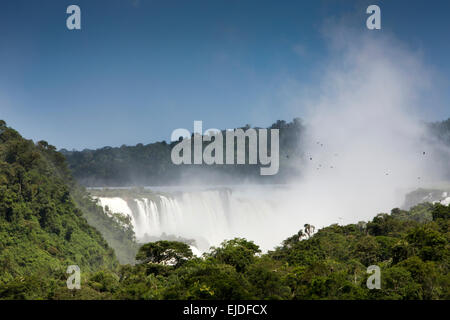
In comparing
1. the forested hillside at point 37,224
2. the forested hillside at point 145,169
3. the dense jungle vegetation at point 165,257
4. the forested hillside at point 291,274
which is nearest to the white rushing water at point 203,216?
the dense jungle vegetation at point 165,257

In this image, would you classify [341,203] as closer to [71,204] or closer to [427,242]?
[71,204]

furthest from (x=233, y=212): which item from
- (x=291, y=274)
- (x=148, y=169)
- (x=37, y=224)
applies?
(x=291, y=274)

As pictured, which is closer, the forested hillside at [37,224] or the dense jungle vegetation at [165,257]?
the dense jungle vegetation at [165,257]

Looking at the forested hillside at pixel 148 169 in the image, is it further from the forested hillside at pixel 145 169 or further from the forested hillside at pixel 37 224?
the forested hillside at pixel 37 224

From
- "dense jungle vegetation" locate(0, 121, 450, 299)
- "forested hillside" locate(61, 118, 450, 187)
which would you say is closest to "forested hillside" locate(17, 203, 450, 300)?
"dense jungle vegetation" locate(0, 121, 450, 299)

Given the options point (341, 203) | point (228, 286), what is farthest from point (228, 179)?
point (228, 286)
